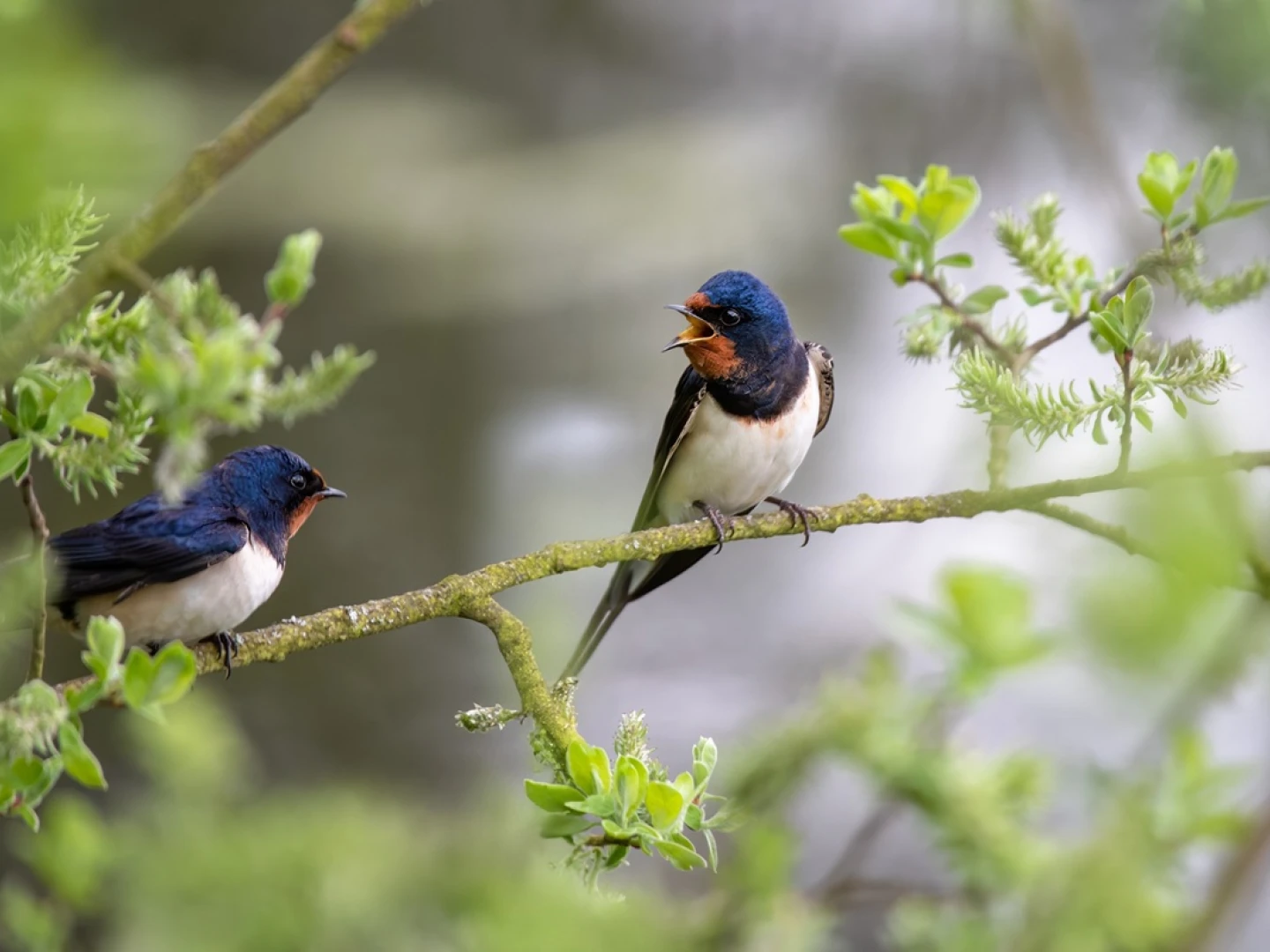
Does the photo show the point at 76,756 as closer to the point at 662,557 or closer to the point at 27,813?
the point at 27,813

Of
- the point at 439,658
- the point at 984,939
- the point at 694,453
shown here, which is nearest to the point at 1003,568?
the point at 984,939

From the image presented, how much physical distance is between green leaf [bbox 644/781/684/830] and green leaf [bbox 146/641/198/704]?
6.4 inches

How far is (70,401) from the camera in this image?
0.47 m

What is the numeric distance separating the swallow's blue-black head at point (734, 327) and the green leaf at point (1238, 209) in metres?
0.50

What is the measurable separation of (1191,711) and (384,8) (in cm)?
27

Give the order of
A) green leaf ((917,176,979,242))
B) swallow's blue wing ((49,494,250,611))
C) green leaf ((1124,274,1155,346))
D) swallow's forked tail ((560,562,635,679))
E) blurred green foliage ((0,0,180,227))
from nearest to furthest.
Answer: blurred green foliage ((0,0,180,227))
green leaf ((1124,274,1155,346))
green leaf ((917,176,979,242))
swallow's blue wing ((49,494,250,611))
swallow's forked tail ((560,562,635,679))

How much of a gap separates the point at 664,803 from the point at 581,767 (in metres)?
0.04

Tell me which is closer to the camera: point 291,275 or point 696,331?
point 291,275

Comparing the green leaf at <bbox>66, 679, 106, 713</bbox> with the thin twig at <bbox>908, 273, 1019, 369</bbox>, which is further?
the thin twig at <bbox>908, 273, 1019, 369</bbox>

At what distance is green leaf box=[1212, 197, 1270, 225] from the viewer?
59 cm

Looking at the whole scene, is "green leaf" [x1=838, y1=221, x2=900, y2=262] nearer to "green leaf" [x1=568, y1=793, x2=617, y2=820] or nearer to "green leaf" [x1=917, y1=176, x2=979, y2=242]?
"green leaf" [x1=917, y1=176, x2=979, y2=242]

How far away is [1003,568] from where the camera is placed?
1.73ft

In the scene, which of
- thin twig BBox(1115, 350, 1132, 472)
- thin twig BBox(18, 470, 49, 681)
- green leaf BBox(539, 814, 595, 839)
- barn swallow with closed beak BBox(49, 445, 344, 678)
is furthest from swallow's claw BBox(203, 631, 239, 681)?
thin twig BBox(1115, 350, 1132, 472)

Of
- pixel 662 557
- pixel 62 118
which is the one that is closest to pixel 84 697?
pixel 62 118
